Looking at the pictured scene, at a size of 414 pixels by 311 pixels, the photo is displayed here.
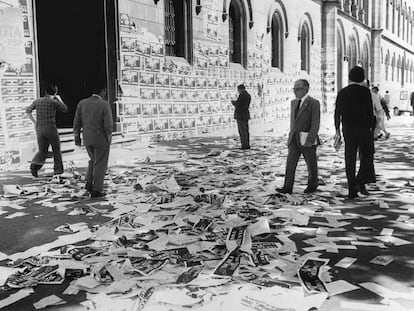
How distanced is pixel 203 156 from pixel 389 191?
5723 millimetres

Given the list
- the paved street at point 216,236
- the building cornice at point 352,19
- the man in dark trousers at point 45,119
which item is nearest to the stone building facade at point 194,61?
the building cornice at point 352,19

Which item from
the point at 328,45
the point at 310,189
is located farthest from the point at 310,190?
the point at 328,45

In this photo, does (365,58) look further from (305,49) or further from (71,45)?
(71,45)

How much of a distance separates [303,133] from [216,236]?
3.05m

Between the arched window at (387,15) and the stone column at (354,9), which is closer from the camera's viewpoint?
the stone column at (354,9)

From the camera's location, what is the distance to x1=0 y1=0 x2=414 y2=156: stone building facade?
38.3ft

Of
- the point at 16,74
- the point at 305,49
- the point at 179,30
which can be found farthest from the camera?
the point at 305,49

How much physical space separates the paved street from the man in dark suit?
0.34 meters

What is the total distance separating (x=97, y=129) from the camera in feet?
25.9

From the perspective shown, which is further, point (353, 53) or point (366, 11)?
point (366, 11)

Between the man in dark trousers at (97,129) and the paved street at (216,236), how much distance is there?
36 centimetres

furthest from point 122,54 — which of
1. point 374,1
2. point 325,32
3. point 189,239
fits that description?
point 374,1

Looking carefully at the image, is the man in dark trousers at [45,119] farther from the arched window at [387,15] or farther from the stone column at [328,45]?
the arched window at [387,15]

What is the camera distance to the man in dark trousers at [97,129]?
25.8ft
